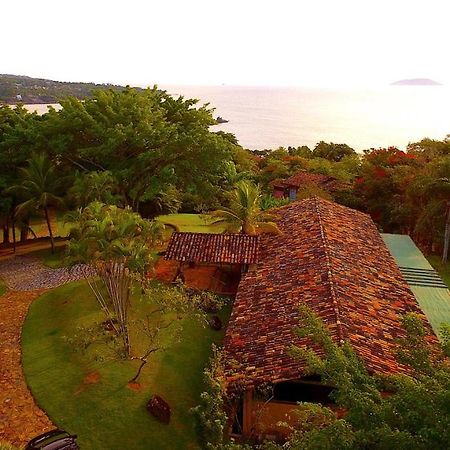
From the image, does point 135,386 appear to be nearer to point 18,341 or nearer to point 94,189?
point 18,341

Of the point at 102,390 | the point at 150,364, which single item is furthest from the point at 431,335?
the point at 102,390

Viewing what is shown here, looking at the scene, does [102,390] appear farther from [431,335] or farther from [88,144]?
[88,144]

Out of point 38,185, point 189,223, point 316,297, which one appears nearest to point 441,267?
point 189,223

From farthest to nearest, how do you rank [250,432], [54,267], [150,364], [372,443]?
[54,267]
[150,364]
[250,432]
[372,443]

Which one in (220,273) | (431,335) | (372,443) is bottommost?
(220,273)

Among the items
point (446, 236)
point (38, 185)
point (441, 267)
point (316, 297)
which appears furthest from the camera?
point (446, 236)

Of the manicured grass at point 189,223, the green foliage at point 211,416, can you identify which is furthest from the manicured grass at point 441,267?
the green foliage at point 211,416

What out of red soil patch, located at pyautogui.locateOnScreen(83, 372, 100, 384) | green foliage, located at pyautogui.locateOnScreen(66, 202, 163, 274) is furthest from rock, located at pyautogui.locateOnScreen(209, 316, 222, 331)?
red soil patch, located at pyautogui.locateOnScreen(83, 372, 100, 384)
